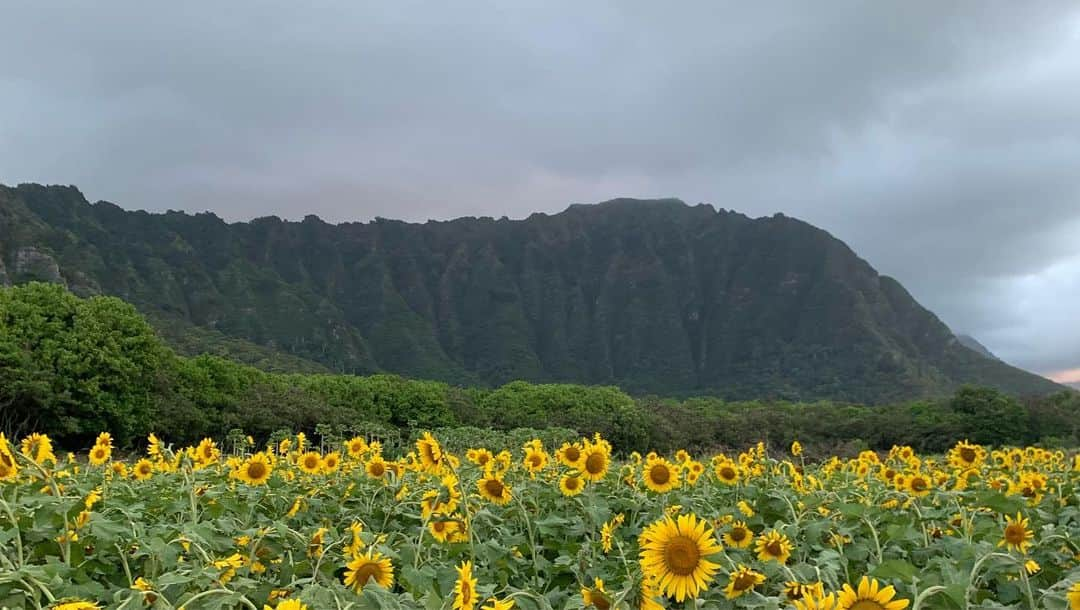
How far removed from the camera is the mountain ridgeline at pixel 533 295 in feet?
350

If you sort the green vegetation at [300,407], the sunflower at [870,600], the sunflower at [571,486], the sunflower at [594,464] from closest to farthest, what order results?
the sunflower at [870,600], the sunflower at [594,464], the sunflower at [571,486], the green vegetation at [300,407]

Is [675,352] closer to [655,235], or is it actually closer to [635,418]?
[655,235]

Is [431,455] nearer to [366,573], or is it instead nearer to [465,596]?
[366,573]

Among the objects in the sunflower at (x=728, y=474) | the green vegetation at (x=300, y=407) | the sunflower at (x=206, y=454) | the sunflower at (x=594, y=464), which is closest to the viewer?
the sunflower at (x=594, y=464)

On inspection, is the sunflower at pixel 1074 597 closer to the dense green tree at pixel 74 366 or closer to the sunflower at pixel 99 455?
the sunflower at pixel 99 455

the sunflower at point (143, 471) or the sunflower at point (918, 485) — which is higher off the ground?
the sunflower at point (918, 485)

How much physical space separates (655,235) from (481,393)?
13076cm

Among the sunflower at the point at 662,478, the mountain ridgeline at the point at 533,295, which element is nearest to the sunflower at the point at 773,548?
the sunflower at the point at 662,478

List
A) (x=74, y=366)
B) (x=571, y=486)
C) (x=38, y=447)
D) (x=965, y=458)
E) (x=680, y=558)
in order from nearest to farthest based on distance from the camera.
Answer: (x=680, y=558), (x=38, y=447), (x=571, y=486), (x=965, y=458), (x=74, y=366)

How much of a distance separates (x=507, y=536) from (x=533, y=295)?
528 ft

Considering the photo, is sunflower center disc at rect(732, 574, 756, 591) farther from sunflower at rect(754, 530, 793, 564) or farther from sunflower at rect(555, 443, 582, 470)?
sunflower at rect(555, 443, 582, 470)

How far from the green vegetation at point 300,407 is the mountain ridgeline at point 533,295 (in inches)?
1349

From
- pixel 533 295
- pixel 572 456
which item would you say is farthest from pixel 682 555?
pixel 533 295

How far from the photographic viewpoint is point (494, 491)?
10.5ft
